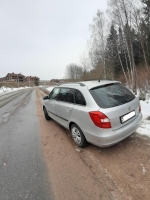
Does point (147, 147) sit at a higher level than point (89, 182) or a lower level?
higher

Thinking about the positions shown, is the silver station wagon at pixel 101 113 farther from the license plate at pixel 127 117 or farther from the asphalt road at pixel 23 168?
the asphalt road at pixel 23 168

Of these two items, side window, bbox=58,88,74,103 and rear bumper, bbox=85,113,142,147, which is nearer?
rear bumper, bbox=85,113,142,147

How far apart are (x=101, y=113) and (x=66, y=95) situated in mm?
1607

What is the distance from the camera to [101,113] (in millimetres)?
2861

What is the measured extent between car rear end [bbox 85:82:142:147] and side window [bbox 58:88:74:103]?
2.50 feet

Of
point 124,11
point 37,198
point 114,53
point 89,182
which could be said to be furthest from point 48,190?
point 114,53

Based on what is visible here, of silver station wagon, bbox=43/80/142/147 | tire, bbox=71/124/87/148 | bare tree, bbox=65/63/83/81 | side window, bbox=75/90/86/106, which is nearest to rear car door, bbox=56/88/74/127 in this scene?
silver station wagon, bbox=43/80/142/147

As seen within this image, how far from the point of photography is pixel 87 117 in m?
3.07

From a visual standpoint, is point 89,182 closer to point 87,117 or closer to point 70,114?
point 87,117

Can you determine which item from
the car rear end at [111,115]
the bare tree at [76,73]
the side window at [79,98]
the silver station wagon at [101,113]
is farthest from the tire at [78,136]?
the bare tree at [76,73]

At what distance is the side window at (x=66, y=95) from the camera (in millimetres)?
3888

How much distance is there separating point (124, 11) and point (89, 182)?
15680 mm

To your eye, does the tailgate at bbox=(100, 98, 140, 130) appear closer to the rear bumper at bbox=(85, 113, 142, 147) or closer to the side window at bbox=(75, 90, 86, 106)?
the rear bumper at bbox=(85, 113, 142, 147)

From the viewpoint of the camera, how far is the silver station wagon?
9.51 ft
